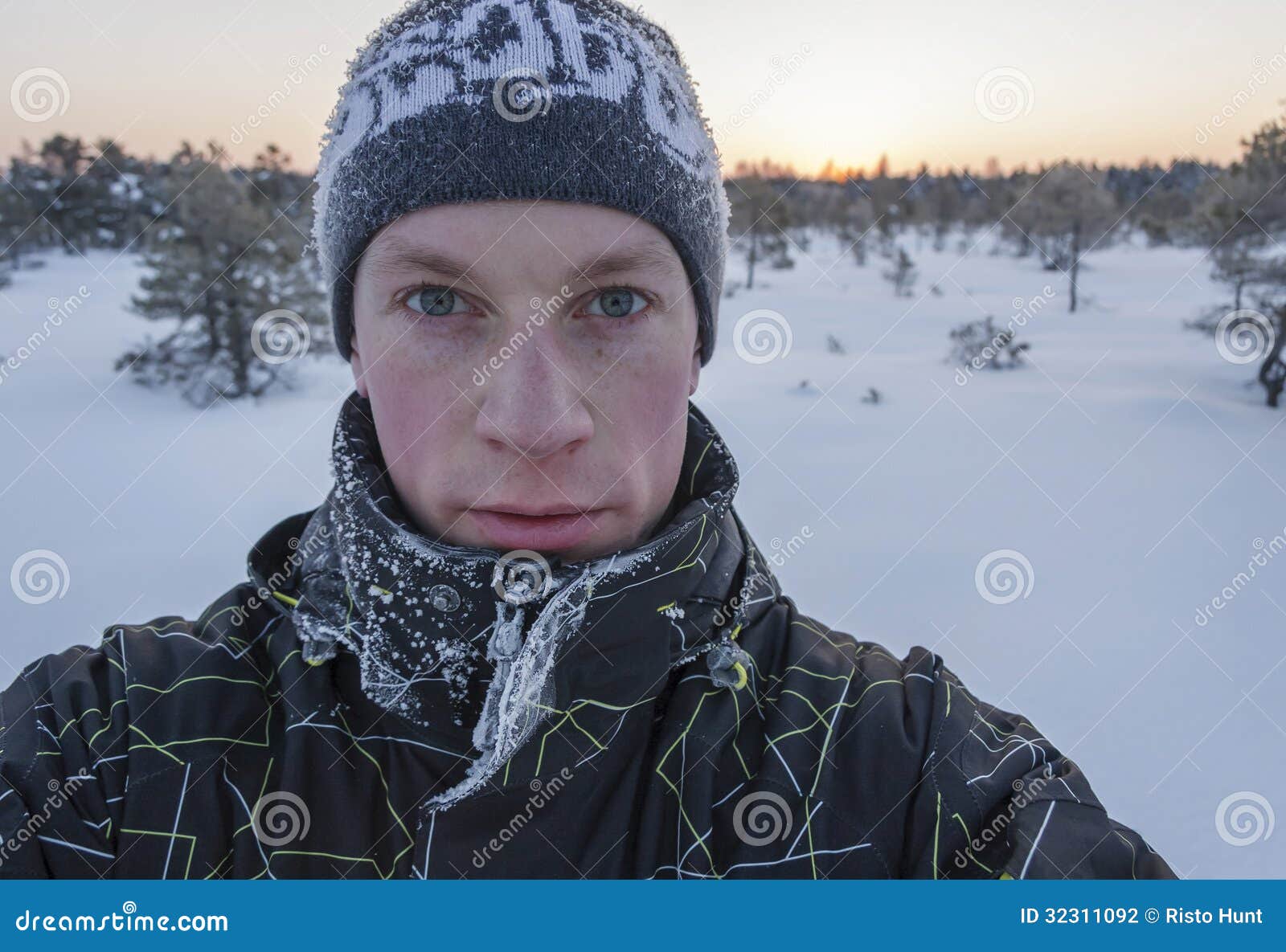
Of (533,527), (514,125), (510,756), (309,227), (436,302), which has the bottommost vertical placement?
(510,756)

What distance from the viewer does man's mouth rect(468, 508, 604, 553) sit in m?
1.28

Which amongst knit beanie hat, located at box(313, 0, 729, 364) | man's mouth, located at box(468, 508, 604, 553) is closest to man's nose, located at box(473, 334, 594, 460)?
man's mouth, located at box(468, 508, 604, 553)

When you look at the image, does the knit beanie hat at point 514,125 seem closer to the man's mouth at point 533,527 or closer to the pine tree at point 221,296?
the man's mouth at point 533,527

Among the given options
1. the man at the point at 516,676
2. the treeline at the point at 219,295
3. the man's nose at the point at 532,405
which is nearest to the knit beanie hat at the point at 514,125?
the man at the point at 516,676

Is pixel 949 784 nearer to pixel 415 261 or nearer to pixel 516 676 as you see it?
pixel 516 676

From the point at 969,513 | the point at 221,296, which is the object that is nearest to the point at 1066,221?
the point at 969,513

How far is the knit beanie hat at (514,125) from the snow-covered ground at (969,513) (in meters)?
3.23

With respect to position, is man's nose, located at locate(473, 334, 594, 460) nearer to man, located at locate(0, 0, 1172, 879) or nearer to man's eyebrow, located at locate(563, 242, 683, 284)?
man, located at locate(0, 0, 1172, 879)

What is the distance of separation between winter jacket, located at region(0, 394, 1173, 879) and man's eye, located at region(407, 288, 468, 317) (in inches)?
12.5

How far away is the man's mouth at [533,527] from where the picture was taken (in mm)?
1280

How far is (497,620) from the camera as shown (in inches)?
49.8

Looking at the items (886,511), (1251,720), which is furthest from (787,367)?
(1251,720)

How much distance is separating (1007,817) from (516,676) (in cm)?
77

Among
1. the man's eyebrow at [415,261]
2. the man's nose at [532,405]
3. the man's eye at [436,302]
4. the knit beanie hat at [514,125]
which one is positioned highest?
the knit beanie hat at [514,125]
